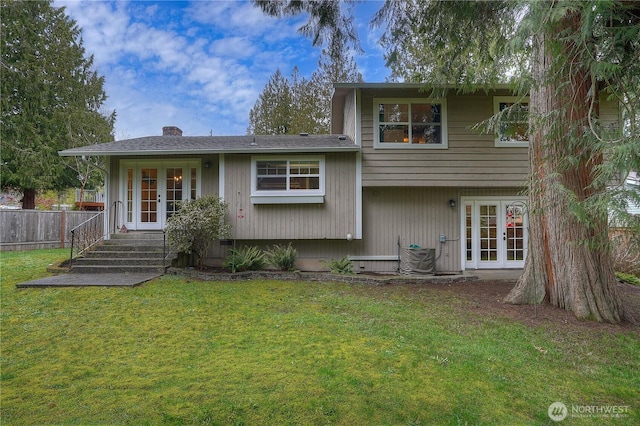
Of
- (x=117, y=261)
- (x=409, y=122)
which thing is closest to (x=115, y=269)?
(x=117, y=261)

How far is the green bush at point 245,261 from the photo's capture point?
7.77 metres

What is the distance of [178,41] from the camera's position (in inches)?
313

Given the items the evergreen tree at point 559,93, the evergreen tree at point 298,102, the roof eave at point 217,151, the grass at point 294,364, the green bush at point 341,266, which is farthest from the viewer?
the evergreen tree at point 298,102

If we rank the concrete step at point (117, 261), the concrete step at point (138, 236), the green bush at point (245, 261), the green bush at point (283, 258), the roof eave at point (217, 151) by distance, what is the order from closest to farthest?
the concrete step at point (117, 261) → the green bush at point (245, 261) → the green bush at point (283, 258) → the roof eave at point (217, 151) → the concrete step at point (138, 236)

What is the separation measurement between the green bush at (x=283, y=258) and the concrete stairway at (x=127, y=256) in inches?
94.2

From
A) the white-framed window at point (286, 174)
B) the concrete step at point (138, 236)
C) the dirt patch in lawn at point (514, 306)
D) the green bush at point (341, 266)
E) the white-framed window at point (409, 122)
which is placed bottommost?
the dirt patch in lawn at point (514, 306)

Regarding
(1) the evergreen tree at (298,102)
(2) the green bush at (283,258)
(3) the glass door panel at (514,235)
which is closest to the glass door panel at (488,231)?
(3) the glass door panel at (514,235)

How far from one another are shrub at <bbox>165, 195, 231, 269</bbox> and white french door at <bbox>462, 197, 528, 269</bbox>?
6.25 metres

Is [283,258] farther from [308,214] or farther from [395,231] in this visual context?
[395,231]

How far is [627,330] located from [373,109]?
20.8 feet

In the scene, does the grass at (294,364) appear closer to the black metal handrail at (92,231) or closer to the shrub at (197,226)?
the shrub at (197,226)

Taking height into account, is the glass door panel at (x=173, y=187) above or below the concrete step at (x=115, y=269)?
above

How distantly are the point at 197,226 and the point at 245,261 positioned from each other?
1350 millimetres

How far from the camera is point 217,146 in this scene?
8586 mm
